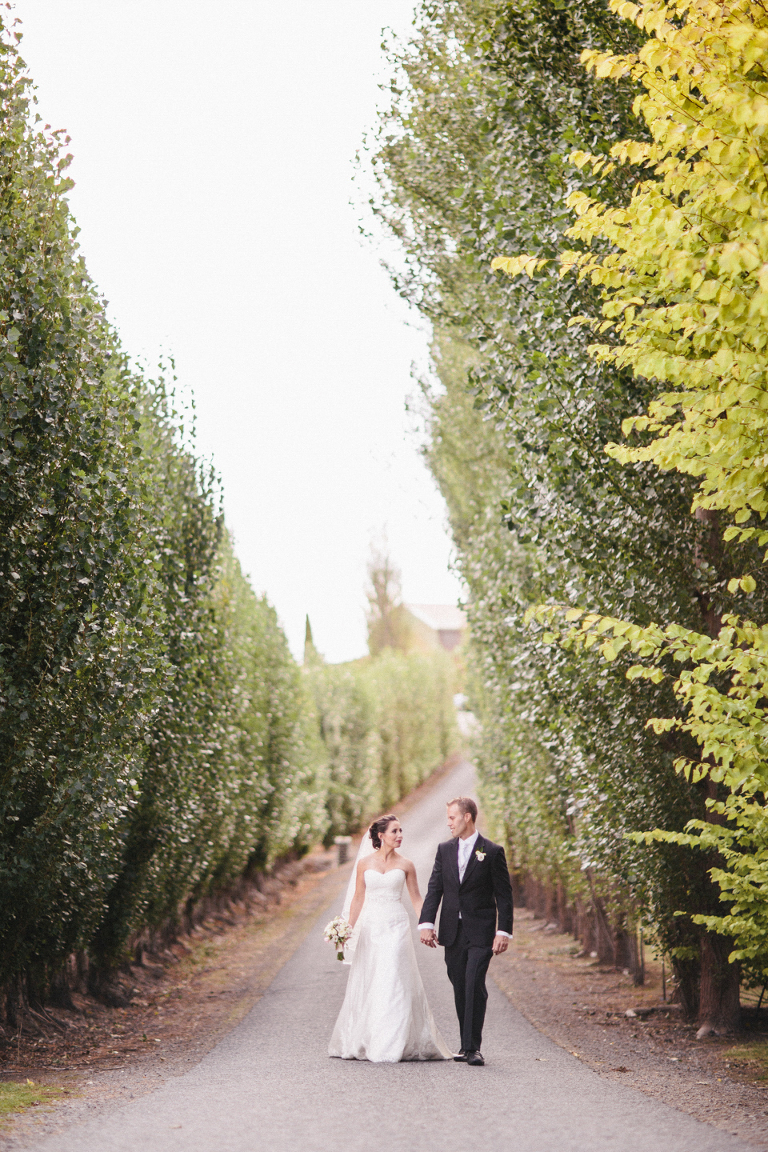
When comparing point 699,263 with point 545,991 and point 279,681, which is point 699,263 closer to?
point 545,991

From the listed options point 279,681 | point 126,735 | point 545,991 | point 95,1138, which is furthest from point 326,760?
Answer: point 95,1138

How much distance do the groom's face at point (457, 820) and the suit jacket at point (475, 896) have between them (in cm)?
14

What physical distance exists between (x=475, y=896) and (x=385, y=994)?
39.4 inches

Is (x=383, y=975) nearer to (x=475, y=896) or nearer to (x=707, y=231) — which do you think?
(x=475, y=896)

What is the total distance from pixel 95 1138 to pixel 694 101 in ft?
20.7

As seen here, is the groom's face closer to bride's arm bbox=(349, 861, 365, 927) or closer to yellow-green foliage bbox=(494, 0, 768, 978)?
bride's arm bbox=(349, 861, 365, 927)

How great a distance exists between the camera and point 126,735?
9234 millimetres

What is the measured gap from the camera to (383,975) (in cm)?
798

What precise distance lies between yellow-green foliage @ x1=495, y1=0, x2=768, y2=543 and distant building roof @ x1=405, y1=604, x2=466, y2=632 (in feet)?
292

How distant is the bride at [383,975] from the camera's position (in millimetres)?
7820

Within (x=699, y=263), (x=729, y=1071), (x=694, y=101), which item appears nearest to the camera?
(x=699, y=263)

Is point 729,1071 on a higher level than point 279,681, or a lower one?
lower

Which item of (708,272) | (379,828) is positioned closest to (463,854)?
(379,828)

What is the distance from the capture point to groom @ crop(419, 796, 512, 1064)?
301 inches
